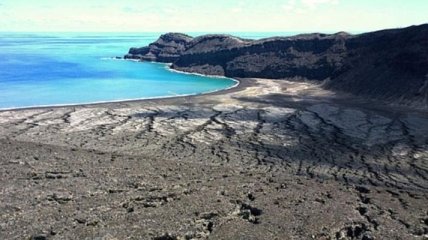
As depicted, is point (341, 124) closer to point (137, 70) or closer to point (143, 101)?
point (143, 101)

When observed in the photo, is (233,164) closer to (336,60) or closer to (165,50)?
(336,60)

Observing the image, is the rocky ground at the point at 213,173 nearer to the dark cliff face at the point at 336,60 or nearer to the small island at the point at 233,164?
the small island at the point at 233,164

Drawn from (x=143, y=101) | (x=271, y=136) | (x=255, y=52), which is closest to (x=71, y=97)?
(x=143, y=101)

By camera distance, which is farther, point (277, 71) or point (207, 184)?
point (277, 71)

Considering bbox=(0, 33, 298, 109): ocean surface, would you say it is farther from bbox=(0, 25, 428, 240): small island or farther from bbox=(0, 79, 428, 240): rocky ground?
bbox=(0, 79, 428, 240): rocky ground

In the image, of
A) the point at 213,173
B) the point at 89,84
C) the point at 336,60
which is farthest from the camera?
the point at 336,60

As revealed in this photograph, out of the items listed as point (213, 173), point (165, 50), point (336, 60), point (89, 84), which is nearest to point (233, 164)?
point (213, 173)
